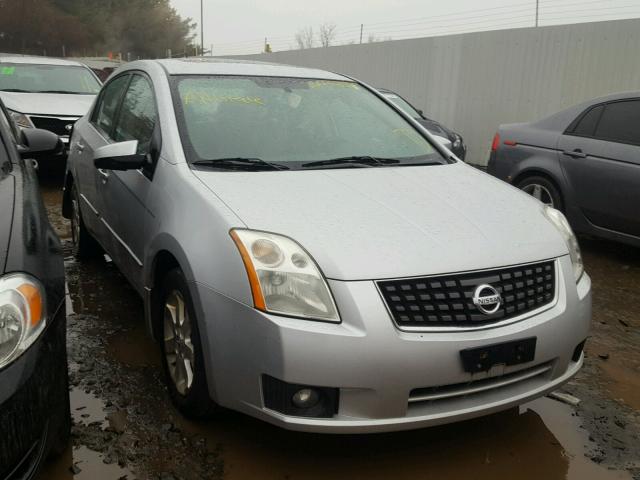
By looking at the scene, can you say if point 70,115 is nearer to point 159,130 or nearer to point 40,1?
point 159,130

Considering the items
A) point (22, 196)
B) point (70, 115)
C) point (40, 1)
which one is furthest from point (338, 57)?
point (40, 1)

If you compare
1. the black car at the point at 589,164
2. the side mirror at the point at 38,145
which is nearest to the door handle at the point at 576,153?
the black car at the point at 589,164

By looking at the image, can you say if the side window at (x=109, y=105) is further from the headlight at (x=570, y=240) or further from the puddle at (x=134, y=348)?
the headlight at (x=570, y=240)

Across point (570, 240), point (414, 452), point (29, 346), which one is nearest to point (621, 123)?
point (570, 240)

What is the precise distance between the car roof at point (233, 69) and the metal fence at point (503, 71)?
7.65m

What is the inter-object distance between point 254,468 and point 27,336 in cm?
103

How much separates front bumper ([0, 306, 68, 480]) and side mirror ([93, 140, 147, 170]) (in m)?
1.13

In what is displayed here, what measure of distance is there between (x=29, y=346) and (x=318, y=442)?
1256 millimetres

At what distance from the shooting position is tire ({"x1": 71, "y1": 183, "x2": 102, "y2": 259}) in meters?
4.82

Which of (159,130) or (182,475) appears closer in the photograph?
(182,475)

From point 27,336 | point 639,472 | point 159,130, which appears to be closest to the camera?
point 27,336

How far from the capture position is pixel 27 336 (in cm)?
195

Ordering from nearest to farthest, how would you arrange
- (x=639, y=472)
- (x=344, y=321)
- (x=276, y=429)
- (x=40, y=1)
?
(x=344, y=321) < (x=639, y=472) < (x=276, y=429) < (x=40, y=1)

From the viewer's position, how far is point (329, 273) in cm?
225
